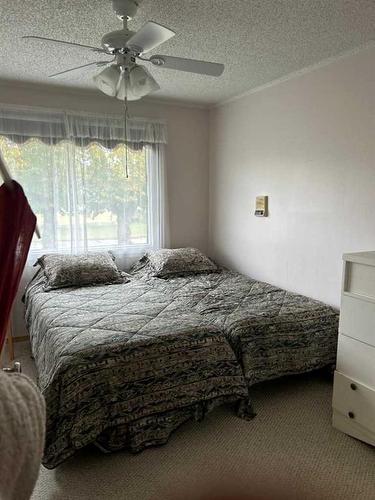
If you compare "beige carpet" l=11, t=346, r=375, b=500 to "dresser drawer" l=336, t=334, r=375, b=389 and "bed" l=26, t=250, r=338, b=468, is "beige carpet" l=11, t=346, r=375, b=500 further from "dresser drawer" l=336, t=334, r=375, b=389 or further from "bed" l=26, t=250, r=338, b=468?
"dresser drawer" l=336, t=334, r=375, b=389

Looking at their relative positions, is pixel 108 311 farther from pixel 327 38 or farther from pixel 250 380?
pixel 327 38

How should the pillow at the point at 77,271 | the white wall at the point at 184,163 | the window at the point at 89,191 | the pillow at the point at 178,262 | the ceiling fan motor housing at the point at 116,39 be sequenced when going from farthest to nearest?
the white wall at the point at 184,163
the pillow at the point at 178,262
the window at the point at 89,191
the pillow at the point at 77,271
the ceiling fan motor housing at the point at 116,39

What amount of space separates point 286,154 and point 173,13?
1564 millimetres

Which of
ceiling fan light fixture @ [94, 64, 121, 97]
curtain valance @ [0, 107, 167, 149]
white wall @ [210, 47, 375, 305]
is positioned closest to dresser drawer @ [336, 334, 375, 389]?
white wall @ [210, 47, 375, 305]

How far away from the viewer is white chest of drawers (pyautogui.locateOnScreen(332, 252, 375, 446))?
6.33 feet

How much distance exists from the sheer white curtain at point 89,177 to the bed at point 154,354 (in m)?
0.86

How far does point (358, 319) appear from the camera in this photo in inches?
78.3

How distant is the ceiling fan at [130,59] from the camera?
1.77 metres

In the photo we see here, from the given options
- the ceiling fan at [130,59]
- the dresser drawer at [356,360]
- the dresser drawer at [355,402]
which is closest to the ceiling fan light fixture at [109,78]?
the ceiling fan at [130,59]

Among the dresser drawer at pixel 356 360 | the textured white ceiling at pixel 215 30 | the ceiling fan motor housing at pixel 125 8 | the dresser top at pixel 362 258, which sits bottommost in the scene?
the dresser drawer at pixel 356 360

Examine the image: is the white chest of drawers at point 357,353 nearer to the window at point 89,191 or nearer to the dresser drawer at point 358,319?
the dresser drawer at point 358,319

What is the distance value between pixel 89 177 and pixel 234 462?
2.80m

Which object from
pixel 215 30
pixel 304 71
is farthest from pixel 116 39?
pixel 304 71

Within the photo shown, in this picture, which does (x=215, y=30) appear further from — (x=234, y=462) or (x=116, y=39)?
(x=234, y=462)
